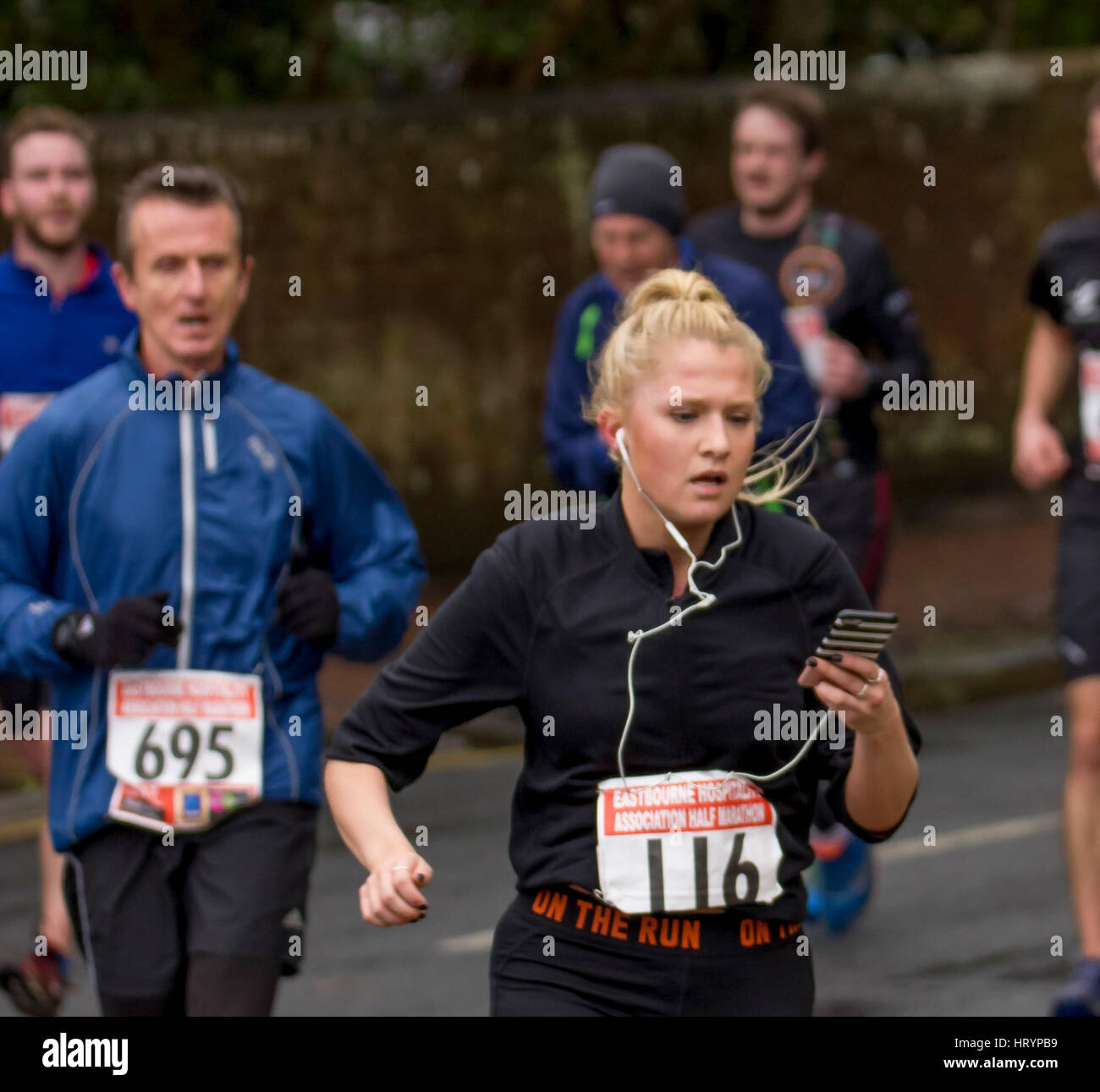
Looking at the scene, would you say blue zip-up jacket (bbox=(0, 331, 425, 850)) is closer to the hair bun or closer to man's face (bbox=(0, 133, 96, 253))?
the hair bun

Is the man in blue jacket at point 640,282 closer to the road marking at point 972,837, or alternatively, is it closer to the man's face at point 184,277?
the man's face at point 184,277

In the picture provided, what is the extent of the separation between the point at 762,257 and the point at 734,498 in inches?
148

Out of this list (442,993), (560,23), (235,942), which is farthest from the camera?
(560,23)

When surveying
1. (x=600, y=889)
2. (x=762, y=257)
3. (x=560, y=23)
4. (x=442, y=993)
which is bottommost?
(x=442, y=993)

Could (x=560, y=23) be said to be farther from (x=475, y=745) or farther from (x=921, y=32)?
(x=475, y=745)

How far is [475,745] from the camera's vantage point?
10.4 meters

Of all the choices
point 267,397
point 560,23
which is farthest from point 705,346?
point 560,23

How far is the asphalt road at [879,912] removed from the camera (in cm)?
648

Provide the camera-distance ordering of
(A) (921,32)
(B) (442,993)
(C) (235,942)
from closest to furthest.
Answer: (C) (235,942)
(B) (442,993)
(A) (921,32)

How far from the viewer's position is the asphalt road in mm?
6480

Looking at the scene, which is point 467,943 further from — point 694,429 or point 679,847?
point 694,429

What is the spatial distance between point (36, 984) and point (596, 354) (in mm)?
2305

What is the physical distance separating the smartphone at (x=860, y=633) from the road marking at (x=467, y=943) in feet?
13.1

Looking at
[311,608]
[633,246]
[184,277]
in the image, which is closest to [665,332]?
[311,608]
